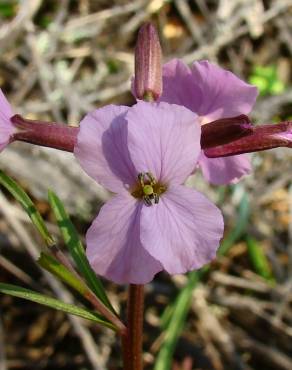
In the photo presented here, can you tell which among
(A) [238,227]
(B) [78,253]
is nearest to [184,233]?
(B) [78,253]

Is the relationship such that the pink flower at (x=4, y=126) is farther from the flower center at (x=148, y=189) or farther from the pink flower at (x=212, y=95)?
the pink flower at (x=212, y=95)

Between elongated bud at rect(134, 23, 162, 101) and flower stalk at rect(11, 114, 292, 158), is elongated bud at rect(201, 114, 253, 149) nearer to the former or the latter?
flower stalk at rect(11, 114, 292, 158)

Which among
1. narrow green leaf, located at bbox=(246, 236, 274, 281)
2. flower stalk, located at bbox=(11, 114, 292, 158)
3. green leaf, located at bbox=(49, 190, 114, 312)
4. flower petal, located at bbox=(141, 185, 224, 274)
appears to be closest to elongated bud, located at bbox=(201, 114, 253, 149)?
flower stalk, located at bbox=(11, 114, 292, 158)

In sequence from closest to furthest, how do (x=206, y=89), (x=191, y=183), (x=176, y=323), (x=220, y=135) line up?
(x=220, y=135)
(x=206, y=89)
(x=176, y=323)
(x=191, y=183)

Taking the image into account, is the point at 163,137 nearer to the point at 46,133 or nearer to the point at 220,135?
the point at 220,135

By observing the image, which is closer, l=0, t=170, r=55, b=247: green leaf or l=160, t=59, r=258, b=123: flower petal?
l=0, t=170, r=55, b=247: green leaf

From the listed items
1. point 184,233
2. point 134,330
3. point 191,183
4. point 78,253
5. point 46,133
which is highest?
point 46,133

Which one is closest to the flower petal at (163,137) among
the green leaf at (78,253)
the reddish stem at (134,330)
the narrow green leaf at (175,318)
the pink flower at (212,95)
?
the pink flower at (212,95)
